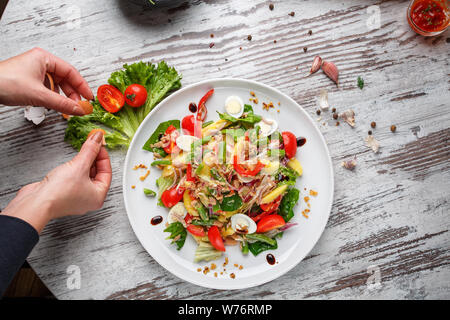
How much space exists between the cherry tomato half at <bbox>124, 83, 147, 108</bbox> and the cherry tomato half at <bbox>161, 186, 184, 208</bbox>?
0.68 m

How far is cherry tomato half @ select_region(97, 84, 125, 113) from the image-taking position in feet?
7.84

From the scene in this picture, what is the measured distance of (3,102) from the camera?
6.96 feet

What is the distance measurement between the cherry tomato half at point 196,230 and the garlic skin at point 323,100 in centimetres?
127

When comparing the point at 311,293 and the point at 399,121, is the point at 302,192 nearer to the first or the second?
the point at 311,293

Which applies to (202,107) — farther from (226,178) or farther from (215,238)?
(215,238)

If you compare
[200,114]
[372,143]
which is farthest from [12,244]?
[372,143]

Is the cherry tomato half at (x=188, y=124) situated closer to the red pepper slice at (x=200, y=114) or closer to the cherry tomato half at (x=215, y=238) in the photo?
the red pepper slice at (x=200, y=114)

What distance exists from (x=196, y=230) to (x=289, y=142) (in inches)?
35.1

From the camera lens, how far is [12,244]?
174 cm

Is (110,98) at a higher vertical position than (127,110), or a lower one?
higher

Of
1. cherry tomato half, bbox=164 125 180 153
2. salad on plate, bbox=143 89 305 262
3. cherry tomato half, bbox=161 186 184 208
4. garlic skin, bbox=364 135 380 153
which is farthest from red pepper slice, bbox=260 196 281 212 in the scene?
garlic skin, bbox=364 135 380 153

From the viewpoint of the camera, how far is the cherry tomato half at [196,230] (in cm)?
228

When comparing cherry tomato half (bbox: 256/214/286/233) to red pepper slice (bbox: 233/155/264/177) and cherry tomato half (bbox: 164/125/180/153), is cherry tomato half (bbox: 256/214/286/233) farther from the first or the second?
cherry tomato half (bbox: 164/125/180/153)

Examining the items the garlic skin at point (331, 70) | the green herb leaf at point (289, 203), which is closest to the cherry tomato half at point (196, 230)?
the green herb leaf at point (289, 203)
